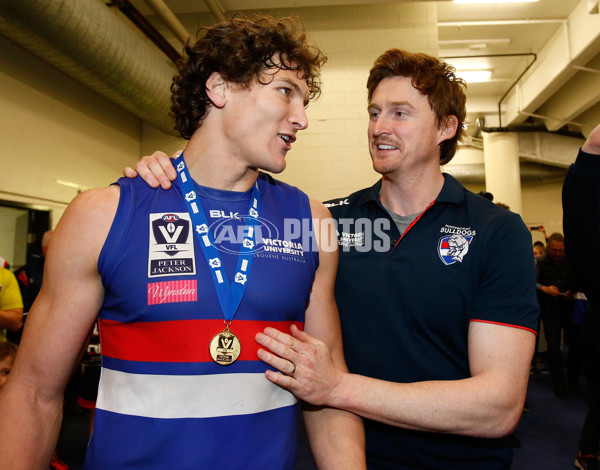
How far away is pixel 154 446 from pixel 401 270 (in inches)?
36.6

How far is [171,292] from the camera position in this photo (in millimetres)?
1094

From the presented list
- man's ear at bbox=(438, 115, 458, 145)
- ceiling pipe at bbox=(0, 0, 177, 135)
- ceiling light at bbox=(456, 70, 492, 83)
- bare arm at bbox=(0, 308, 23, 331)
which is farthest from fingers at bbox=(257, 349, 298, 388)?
ceiling light at bbox=(456, 70, 492, 83)

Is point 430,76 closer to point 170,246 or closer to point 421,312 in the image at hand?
point 421,312

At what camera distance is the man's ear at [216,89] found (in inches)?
55.5

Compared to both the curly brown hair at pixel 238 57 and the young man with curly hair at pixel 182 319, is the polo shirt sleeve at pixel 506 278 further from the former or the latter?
the curly brown hair at pixel 238 57

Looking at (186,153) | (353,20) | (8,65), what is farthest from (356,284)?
(353,20)

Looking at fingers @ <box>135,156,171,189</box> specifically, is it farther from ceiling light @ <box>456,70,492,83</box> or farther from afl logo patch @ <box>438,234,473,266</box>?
ceiling light @ <box>456,70,492,83</box>

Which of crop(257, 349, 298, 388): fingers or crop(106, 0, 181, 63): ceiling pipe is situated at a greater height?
crop(106, 0, 181, 63): ceiling pipe

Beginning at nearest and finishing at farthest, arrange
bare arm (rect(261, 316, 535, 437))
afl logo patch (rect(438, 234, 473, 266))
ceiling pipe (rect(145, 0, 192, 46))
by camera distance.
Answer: bare arm (rect(261, 316, 535, 437)) < afl logo patch (rect(438, 234, 473, 266)) < ceiling pipe (rect(145, 0, 192, 46))

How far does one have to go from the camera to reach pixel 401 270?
154 centimetres

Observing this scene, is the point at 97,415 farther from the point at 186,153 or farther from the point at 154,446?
the point at 186,153

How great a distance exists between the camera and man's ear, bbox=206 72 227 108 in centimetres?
141

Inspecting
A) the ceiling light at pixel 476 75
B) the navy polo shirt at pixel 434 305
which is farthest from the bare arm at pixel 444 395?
the ceiling light at pixel 476 75

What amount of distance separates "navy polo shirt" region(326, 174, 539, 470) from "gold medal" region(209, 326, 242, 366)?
1.91ft
